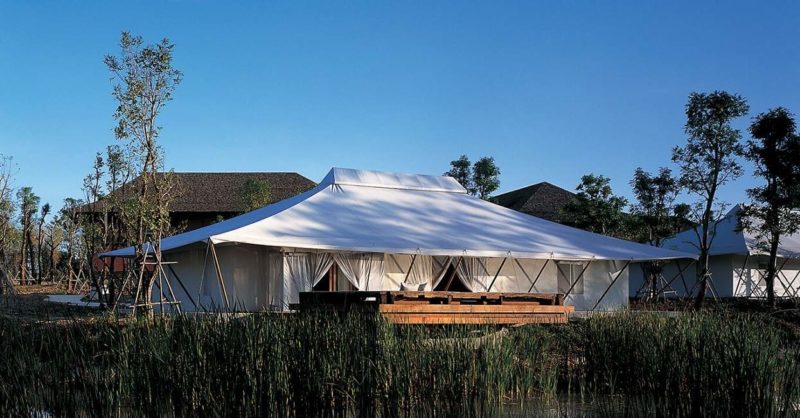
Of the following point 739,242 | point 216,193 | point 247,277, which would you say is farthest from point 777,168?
point 216,193

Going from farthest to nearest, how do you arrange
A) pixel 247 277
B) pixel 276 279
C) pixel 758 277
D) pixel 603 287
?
pixel 758 277 → pixel 603 287 → pixel 247 277 → pixel 276 279

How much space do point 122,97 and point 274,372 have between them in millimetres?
8179

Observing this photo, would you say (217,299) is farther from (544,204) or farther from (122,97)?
(544,204)

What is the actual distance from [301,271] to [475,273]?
347 centimetres

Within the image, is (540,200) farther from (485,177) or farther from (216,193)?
(216,193)

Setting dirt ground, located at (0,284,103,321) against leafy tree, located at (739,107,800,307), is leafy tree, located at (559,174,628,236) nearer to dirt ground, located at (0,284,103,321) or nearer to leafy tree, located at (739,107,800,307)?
leafy tree, located at (739,107,800,307)

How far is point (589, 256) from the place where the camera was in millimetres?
15734

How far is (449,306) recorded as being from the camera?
10.4 m

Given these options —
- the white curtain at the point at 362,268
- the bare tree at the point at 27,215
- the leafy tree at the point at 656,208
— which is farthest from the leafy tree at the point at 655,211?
the bare tree at the point at 27,215

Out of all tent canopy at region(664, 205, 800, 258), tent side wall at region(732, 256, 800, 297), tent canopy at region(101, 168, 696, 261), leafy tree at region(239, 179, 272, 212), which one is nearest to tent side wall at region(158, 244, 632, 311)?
tent canopy at region(101, 168, 696, 261)

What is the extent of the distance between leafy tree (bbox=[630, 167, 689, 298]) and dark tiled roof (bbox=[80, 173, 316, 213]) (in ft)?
45.0

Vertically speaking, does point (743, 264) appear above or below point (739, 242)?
below

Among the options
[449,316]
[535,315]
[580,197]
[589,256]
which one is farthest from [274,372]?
[580,197]

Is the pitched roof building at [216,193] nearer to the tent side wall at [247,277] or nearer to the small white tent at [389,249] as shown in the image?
the small white tent at [389,249]
